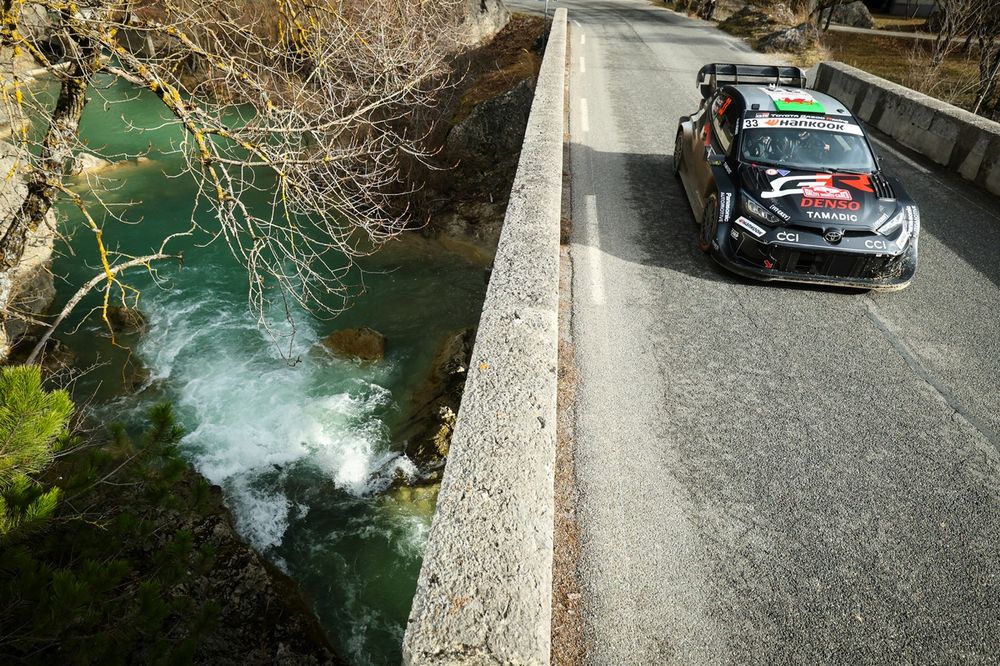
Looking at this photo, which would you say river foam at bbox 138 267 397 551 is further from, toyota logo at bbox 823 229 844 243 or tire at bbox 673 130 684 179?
toyota logo at bbox 823 229 844 243

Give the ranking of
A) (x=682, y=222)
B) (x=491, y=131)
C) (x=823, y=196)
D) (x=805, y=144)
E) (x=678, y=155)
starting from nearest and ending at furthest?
(x=823, y=196) < (x=805, y=144) < (x=682, y=222) < (x=678, y=155) < (x=491, y=131)

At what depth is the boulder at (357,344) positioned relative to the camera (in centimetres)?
1124

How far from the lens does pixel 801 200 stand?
20.0 feet

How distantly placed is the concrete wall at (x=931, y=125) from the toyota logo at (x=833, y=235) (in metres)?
5.08

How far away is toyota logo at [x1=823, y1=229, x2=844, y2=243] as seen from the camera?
19.4 ft

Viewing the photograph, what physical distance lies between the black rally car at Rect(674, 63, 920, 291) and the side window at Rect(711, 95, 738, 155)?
0.7 inches

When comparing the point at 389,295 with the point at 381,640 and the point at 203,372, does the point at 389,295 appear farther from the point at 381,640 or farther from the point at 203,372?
the point at 381,640

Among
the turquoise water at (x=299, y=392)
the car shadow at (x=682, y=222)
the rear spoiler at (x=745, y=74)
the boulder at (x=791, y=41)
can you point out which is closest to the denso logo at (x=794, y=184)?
the car shadow at (x=682, y=222)

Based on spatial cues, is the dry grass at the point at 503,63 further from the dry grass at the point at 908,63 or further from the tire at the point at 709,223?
the tire at the point at 709,223

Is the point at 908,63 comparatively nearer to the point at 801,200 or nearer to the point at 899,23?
the point at 899,23

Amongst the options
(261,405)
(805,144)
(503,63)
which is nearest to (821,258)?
(805,144)

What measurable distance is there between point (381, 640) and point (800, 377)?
17.9 feet

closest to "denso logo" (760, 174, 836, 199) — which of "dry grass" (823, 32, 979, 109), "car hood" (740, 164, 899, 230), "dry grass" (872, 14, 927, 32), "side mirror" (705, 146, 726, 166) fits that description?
"car hood" (740, 164, 899, 230)

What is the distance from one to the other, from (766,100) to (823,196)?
6.31 feet
